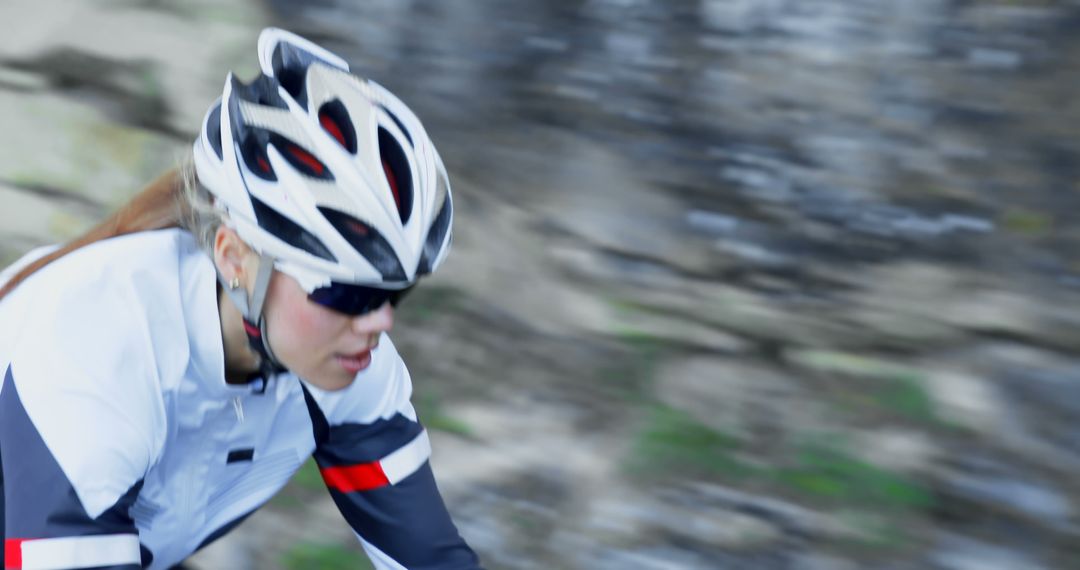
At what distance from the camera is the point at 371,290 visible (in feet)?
5.87

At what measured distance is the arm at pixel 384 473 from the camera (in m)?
2.12

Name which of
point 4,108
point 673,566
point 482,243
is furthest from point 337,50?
point 673,566

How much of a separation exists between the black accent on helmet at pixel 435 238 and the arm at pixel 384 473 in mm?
367

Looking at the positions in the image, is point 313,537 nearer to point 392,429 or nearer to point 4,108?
point 392,429

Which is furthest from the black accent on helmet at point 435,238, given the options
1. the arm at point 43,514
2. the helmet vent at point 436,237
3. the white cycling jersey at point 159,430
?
the arm at point 43,514

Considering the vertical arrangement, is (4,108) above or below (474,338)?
below

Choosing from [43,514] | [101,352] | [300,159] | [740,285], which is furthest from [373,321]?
[740,285]

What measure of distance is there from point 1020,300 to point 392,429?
188cm

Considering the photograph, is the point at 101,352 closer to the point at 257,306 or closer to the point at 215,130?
the point at 257,306

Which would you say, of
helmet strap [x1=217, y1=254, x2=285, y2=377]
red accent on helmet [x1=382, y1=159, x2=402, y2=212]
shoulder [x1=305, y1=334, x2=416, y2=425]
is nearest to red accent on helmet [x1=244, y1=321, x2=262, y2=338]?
helmet strap [x1=217, y1=254, x2=285, y2=377]

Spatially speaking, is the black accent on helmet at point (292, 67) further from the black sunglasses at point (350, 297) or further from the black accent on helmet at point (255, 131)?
the black sunglasses at point (350, 297)

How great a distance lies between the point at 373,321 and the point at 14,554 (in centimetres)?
64

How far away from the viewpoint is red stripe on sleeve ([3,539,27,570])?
1.60 m

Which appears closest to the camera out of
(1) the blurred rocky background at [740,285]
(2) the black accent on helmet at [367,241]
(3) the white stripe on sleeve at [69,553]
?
(3) the white stripe on sleeve at [69,553]
